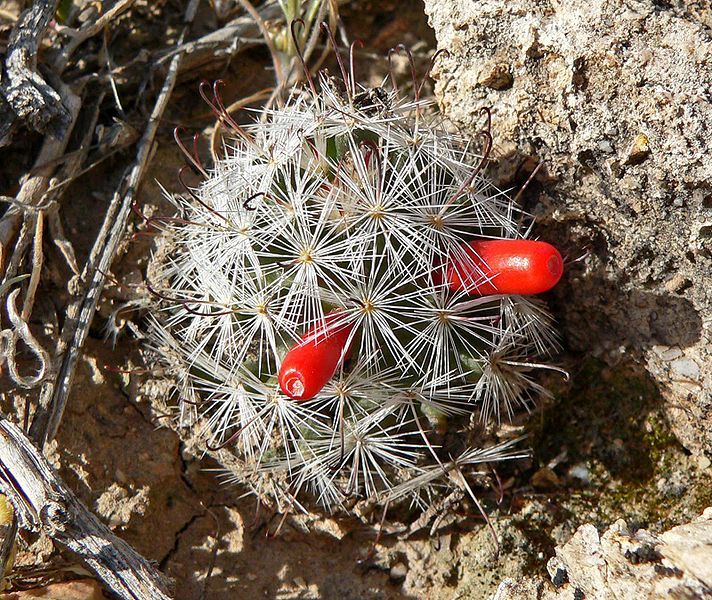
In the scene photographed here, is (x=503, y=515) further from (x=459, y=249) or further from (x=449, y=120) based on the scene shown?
(x=449, y=120)

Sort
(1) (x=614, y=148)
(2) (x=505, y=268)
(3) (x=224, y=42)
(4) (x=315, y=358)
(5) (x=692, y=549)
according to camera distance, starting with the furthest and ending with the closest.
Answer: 1. (3) (x=224, y=42)
2. (1) (x=614, y=148)
3. (2) (x=505, y=268)
4. (4) (x=315, y=358)
5. (5) (x=692, y=549)

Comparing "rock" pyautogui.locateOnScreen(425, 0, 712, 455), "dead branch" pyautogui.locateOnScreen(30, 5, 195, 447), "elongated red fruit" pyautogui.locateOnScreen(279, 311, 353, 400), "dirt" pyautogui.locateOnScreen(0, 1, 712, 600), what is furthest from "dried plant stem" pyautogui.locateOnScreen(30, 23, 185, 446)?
"rock" pyautogui.locateOnScreen(425, 0, 712, 455)

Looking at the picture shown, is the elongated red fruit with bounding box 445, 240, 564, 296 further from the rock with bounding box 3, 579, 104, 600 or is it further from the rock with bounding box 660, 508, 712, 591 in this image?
the rock with bounding box 3, 579, 104, 600

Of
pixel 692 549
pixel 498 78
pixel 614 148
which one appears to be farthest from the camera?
pixel 498 78

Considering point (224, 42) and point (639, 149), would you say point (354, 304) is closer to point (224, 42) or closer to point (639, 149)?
point (639, 149)

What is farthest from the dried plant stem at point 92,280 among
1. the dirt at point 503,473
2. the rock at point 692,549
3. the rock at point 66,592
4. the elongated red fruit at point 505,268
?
the rock at point 692,549

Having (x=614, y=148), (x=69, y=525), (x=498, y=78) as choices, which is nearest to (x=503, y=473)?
(x=614, y=148)
